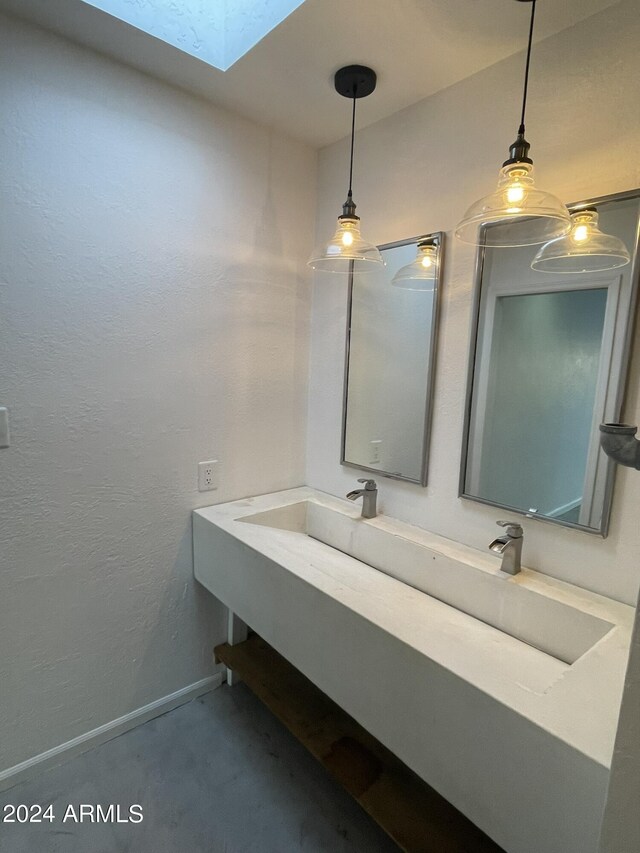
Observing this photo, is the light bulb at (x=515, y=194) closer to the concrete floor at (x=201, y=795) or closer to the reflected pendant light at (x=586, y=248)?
the reflected pendant light at (x=586, y=248)

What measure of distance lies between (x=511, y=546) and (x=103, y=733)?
1579 millimetres

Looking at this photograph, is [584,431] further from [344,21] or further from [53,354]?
[53,354]

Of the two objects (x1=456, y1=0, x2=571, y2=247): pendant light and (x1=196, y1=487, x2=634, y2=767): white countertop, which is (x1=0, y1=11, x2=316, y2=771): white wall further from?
(x1=456, y1=0, x2=571, y2=247): pendant light

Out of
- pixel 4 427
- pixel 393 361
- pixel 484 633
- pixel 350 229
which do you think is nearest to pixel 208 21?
pixel 350 229

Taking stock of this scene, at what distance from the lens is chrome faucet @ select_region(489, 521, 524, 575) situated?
3.99ft

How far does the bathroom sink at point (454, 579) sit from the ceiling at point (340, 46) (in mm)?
1404

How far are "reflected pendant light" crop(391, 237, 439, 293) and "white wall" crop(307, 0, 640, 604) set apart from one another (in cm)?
5

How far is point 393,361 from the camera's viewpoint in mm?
1616

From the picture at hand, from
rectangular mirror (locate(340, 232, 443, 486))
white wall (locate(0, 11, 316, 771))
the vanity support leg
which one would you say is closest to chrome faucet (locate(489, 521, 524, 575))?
rectangular mirror (locate(340, 232, 443, 486))

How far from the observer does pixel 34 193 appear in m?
1.25

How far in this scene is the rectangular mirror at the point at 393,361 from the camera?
149 centimetres

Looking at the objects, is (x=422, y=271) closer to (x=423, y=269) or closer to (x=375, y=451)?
(x=423, y=269)

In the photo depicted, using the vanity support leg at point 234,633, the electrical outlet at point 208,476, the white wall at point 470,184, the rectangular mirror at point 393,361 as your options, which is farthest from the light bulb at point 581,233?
the vanity support leg at point 234,633

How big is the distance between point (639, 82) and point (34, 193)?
5.20ft
